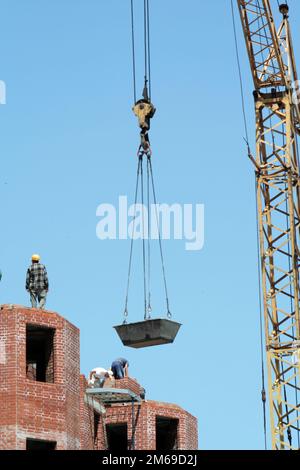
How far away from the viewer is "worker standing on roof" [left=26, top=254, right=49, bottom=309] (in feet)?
230

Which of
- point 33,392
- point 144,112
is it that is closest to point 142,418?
point 33,392

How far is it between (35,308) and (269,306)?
14.7m

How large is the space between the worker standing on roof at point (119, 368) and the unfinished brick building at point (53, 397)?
255mm

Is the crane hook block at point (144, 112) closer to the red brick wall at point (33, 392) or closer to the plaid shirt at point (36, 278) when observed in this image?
the plaid shirt at point (36, 278)

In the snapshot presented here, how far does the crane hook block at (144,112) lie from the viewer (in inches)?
2721

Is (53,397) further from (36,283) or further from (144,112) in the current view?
(144,112)

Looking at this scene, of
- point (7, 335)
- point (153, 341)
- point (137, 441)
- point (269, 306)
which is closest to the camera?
point (153, 341)

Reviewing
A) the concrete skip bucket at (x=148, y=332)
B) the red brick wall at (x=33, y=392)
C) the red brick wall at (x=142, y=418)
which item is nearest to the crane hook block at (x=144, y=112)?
the red brick wall at (x=33, y=392)

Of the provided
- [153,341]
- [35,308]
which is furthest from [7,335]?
[153,341]

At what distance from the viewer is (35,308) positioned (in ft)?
229

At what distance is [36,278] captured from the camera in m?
70.2

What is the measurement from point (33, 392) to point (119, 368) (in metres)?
7.61

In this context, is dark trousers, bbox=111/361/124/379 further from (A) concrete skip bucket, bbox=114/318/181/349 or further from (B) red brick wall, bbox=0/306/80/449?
(A) concrete skip bucket, bbox=114/318/181/349
